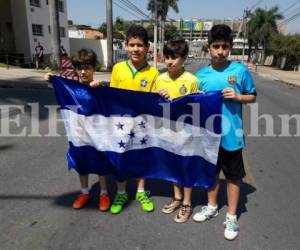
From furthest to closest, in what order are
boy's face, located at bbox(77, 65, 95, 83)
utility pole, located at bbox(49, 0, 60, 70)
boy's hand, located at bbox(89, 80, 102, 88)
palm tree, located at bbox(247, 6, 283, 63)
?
palm tree, located at bbox(247, 6, 283, 63)
utility pole, located at bbox(49, 0, 60, 70)
boy's face, located at bbox(77, 65, 95, 83)
boy's hand, located at bbox(89, 80, 102, 88)

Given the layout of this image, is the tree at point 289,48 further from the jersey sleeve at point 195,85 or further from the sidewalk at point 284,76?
the jersey sleeve at point 195,85

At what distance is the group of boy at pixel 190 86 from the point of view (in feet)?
10.5

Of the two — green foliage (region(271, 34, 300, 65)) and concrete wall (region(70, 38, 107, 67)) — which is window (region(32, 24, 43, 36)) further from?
green foliage (region(271, 34, 300, 65))

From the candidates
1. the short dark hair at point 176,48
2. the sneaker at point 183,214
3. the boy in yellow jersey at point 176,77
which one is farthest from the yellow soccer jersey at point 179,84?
the sneaker at point 183,214

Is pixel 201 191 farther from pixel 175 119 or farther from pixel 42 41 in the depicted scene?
pixel 42 41

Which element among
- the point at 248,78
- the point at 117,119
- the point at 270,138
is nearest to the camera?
the point at 248,78

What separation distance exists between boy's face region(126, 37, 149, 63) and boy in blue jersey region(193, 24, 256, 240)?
63 centimetres

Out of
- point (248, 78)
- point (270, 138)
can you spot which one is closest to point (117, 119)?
point (248, 78)

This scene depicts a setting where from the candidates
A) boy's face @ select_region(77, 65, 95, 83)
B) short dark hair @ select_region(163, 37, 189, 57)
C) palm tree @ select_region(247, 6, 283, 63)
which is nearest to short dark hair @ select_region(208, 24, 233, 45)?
short dark hair @ select_region(163, 37, 189, 57)

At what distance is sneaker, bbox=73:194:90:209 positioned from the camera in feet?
12.8

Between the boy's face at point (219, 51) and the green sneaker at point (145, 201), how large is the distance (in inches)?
67.3

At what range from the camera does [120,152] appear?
379cm

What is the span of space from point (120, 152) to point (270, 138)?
4.71 meters

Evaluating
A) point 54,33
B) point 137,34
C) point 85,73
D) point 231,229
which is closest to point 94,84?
point 85,73
